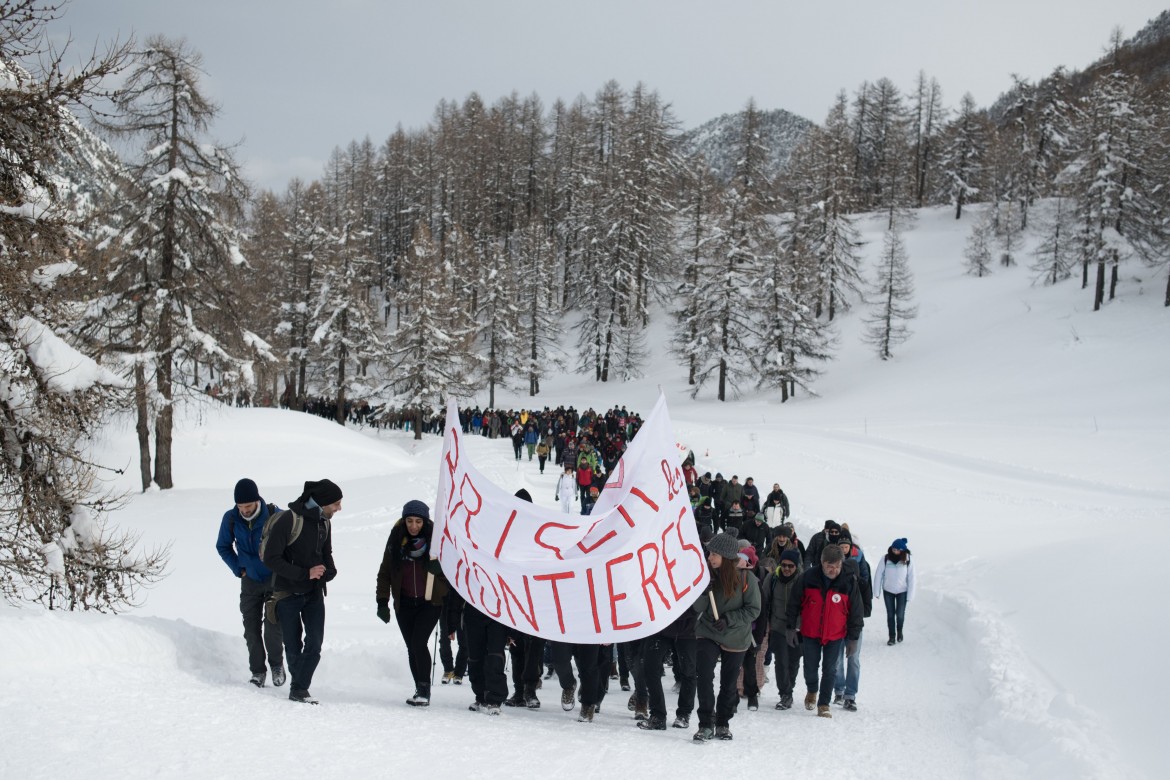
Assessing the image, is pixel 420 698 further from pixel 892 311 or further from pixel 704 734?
pixel 892 311

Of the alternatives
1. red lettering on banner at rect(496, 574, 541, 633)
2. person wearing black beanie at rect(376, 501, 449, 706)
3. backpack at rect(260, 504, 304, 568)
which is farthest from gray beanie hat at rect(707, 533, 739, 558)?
backpack at rect(260, 504, 304, 568)

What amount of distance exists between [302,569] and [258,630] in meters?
0.86

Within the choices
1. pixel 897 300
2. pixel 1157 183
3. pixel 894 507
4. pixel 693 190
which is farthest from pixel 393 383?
pixel 1157 183

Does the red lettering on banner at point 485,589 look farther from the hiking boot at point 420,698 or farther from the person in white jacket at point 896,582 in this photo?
the person in white jacket at point 896,582

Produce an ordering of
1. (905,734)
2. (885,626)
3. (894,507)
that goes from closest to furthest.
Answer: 1. (905,734)
2. (885,626)
3. (894,507)

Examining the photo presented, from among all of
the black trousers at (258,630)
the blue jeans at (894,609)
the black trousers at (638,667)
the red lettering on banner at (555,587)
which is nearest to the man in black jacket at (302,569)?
the black trousers at (258,630)

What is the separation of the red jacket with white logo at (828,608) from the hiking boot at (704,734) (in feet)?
5.41

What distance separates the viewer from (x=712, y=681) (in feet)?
22.4

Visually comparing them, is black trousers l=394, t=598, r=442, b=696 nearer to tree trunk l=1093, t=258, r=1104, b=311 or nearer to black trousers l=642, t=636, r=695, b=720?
black trousers l=642, t=636, r=695, b=720

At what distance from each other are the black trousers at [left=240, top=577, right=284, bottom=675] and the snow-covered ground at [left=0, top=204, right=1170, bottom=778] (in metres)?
0.28

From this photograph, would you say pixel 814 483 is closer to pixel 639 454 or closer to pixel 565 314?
pixel 639 454

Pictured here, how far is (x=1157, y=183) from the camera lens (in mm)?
43969

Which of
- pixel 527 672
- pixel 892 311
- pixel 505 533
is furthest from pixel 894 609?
pixel 892 311

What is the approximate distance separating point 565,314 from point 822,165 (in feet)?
75.7
